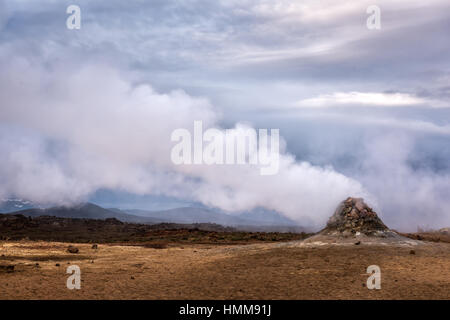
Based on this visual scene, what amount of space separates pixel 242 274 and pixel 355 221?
1255 centimetres

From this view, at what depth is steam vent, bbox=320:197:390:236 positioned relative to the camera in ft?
93.5

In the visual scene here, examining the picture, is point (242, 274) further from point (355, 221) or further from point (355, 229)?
point (355, 221)

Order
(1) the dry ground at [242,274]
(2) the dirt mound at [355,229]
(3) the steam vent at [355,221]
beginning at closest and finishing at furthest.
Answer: (1) the dry ground at [242,274] → (2) the dirt mound at [355,229] → (3) the steam vent at [355,221]

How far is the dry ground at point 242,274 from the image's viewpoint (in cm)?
1566

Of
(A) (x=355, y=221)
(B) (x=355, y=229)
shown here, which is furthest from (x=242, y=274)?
(A) (x=355, y=221)

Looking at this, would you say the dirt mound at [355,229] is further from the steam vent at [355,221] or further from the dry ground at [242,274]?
the dry ground at [242,274]

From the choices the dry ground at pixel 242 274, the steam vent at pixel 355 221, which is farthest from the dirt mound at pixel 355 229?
the dry ground at pixel 242 274

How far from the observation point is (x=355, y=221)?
1146 inches

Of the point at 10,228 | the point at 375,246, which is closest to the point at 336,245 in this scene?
the point at 375,246

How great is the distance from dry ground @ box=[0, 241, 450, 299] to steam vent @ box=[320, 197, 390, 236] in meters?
2.64

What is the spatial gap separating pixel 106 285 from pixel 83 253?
13.2 meters

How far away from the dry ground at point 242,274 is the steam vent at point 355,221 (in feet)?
8.67

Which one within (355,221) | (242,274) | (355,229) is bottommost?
(242,274)
